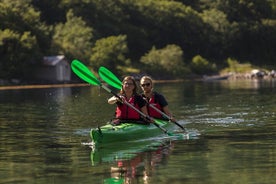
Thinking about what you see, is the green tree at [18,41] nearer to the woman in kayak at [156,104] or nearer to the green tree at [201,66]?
the green tree at [201,66]

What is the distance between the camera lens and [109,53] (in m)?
102

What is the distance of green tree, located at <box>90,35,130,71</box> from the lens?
327ft

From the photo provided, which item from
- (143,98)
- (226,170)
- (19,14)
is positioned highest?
(19,14)

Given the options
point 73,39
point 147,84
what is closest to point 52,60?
point 73,39

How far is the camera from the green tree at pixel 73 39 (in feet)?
322

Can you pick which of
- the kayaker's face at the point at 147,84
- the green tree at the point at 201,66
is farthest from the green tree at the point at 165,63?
the kayaker's face at the point at 147,84

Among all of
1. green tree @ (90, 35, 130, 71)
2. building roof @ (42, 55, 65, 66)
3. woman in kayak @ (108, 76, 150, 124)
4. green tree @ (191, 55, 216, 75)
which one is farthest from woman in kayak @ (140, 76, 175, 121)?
green tree @ (191, 55, 216, 75)

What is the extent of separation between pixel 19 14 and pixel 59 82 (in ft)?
32.2

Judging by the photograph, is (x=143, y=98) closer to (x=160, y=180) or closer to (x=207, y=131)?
(x=207, y=131)

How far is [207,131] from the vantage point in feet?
75.1

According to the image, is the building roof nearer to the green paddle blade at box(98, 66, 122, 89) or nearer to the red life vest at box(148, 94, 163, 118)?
the green paddle blade at box(98, 66, 122, 89)

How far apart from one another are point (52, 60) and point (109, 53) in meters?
14.8

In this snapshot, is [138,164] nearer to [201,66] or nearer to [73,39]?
[73,39]

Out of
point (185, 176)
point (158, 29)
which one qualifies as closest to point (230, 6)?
point (158, 29)
